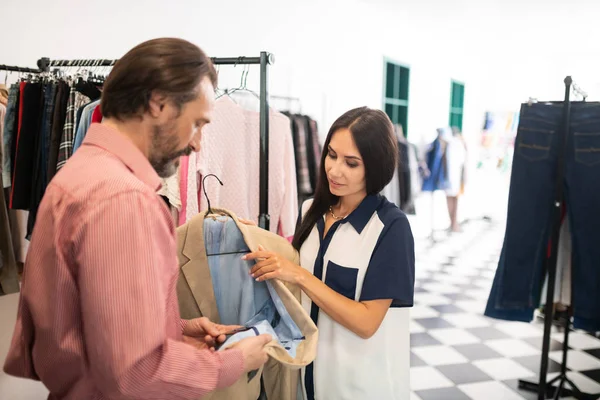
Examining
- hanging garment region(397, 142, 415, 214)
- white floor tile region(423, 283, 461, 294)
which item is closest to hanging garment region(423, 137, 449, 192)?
hanging garment region(397, 142, 415, 214)

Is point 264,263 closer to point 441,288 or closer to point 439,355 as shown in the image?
point 439,355

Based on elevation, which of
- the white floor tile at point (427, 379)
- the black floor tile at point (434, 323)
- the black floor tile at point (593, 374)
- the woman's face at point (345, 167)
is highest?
the woman's face at point (345, 167)

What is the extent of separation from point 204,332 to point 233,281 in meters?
0.22

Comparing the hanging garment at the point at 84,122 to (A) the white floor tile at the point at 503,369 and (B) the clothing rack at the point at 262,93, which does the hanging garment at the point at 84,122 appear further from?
(A) the white floor tile at the point at 503,369

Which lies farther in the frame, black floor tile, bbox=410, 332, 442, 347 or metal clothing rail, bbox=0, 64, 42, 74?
black floor tile, bbox=410, 332, 442, 347

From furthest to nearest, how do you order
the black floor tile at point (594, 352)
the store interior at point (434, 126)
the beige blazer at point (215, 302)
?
the black floor tile at point (594, 352) < the store interior at point (434, 126) < the beige blazer at point (215, 302)

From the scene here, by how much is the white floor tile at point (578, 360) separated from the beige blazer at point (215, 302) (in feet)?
9.77

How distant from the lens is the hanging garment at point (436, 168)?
7.12 metres

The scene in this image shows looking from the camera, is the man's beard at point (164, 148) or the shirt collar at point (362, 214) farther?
the shirt collar at point (362, 214)

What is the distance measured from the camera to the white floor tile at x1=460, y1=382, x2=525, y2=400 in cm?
320

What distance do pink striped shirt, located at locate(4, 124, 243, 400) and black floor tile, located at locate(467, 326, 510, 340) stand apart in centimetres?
372

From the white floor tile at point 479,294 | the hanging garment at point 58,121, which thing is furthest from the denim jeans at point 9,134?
the white floor tile at point 479,294

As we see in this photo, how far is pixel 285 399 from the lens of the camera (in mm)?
1553

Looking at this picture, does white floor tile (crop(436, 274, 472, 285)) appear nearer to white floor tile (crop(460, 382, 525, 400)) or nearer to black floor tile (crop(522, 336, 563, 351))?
black floor tile (crop(522, 336, 563, 351))
